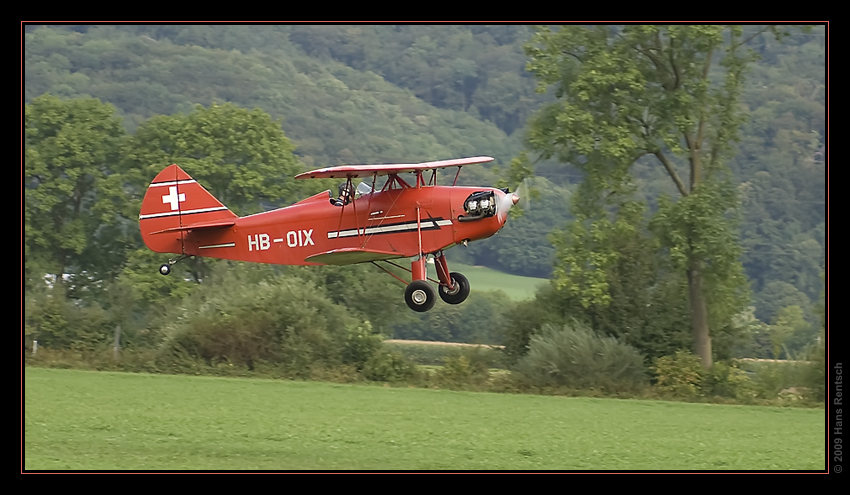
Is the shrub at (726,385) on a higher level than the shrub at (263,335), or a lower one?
lower

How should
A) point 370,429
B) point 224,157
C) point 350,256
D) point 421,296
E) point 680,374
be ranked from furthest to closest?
point 224,157, point 680,374, point 370,429, point 350,256, point 421,296

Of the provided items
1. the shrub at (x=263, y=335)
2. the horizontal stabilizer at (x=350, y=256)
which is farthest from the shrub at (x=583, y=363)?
the horizontal stabilizer at (x=350, y=256)

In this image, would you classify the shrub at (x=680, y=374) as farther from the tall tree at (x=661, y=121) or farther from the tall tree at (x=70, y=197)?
the tall tree at (x=70, y=197)

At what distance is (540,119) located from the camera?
37.5m

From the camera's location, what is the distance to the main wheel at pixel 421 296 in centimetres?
1759

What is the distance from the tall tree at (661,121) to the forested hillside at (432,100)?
14.2m

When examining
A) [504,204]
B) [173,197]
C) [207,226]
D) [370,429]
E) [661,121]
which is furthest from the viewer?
[661,121]

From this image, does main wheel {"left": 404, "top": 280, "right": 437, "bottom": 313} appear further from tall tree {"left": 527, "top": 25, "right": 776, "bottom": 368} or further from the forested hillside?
the forested hillside

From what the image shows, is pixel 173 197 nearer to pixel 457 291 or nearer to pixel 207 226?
pixel 207 226

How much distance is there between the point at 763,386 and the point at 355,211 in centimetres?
2341

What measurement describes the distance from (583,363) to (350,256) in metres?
20.0

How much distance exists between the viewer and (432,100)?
10662 centimetres

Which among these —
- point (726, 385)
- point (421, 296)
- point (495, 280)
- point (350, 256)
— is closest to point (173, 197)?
point (350, 256)

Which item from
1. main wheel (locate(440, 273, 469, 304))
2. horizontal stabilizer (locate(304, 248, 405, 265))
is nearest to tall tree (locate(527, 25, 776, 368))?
main wheel (locate(440, 273, 469, 304))
